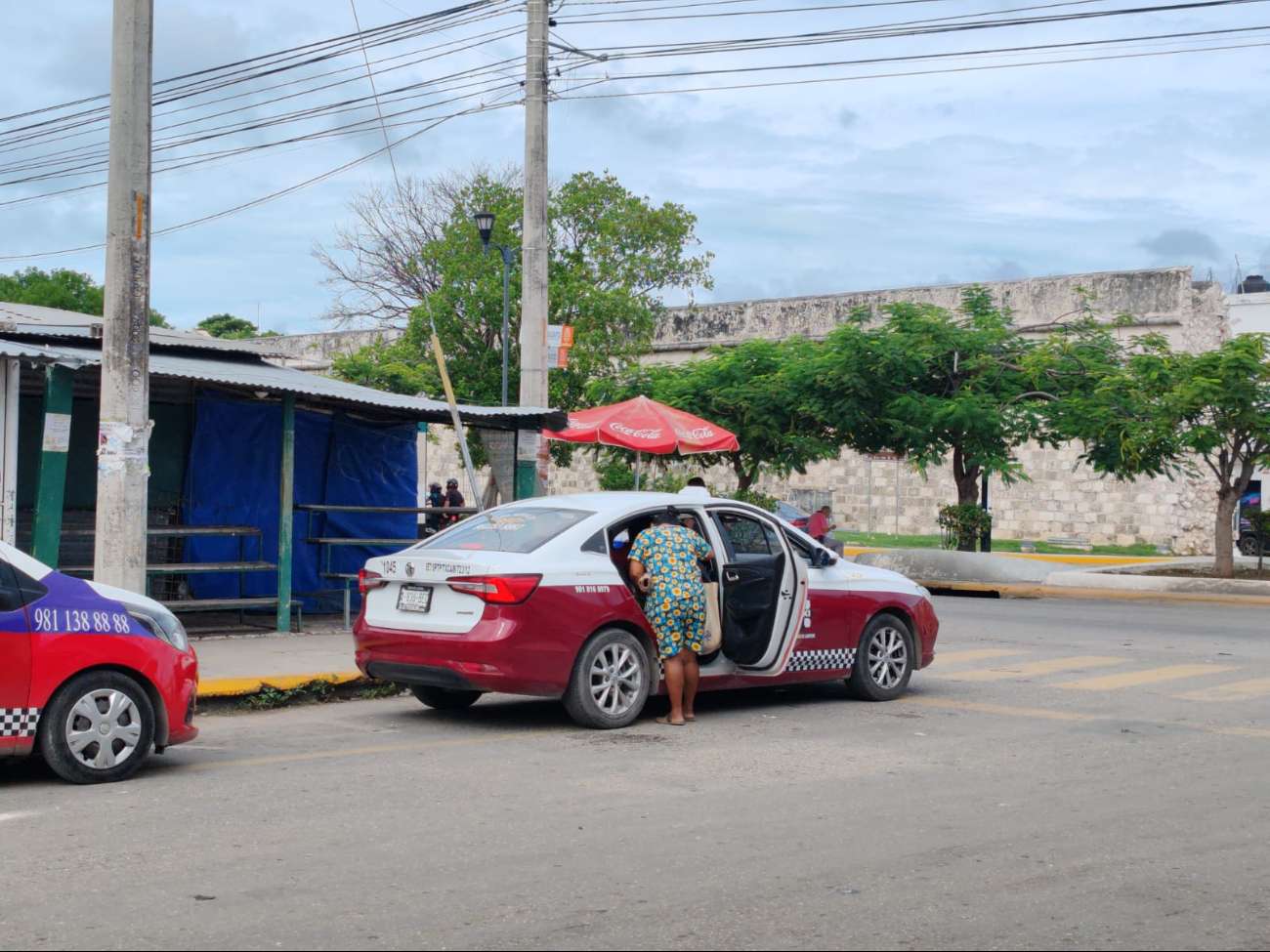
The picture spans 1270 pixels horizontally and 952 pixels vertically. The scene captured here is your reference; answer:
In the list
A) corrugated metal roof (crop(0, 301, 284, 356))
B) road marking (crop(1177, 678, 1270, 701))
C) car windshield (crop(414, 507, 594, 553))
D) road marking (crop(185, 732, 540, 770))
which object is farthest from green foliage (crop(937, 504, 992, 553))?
road marking (crop(185, 732, 540, 770))

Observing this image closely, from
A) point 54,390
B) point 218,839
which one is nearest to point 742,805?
point 218,839

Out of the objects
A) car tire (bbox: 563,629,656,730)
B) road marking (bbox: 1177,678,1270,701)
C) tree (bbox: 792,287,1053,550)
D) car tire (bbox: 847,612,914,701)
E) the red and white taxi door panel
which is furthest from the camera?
tree (bbox: 792,287,1053,550)

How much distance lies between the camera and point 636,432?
68.6 feet

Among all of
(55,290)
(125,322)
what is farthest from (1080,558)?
(55,290)

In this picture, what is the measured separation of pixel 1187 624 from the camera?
59.6 feet

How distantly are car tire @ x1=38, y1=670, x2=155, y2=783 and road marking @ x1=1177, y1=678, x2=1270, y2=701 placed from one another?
833 centimetres

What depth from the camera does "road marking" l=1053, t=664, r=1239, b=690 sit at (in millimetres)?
12406

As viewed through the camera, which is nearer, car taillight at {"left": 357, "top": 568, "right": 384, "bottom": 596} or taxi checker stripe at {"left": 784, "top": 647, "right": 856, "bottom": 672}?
car taillight at {"left": 357, "top": 568, "right": 384, "bottom": 596}

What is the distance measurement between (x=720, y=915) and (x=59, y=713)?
13.0 ft

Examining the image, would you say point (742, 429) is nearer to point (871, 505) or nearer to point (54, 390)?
point (871, 505)

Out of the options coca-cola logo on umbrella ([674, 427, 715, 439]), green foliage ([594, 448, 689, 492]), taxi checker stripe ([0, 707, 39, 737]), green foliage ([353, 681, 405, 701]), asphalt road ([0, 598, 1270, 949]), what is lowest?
asphalt road ([0, 598, 1270, 949])

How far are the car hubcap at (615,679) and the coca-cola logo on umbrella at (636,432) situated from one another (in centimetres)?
1122

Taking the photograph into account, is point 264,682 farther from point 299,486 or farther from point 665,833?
point 299,486

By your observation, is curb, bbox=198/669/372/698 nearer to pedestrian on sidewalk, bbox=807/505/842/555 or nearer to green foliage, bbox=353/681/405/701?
green foliage, bbox=353/681/405/701
